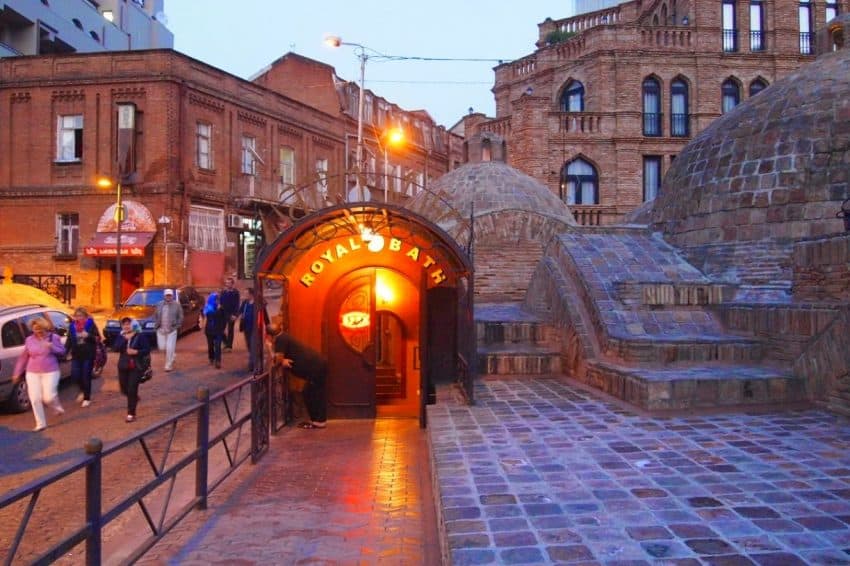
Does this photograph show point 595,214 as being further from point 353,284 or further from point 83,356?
point 83,356

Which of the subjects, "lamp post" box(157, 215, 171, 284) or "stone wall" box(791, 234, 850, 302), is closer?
"stone wall" box(791, 234, 850, 302)

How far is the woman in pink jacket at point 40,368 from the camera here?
977 cm

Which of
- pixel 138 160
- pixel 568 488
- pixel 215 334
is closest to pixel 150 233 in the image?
pixel 138 160

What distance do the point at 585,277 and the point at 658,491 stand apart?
22.3 feet

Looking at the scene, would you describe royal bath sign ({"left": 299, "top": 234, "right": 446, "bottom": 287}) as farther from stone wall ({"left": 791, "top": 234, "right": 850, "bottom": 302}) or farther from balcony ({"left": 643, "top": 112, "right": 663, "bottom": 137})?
balcony ({"left": 643, "top": 112, "right": 663, "bottom": 137})

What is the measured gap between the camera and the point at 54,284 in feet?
86.8

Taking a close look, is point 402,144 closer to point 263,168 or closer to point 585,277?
point 263,168

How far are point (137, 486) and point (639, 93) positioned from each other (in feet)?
89.7

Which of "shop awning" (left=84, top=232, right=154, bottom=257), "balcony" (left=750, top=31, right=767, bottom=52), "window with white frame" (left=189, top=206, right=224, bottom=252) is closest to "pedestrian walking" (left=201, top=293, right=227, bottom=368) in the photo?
"shop awning" (left=84, top=232, right=154, bottom=257)

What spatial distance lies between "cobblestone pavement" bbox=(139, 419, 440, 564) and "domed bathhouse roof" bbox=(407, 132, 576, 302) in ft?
37.9

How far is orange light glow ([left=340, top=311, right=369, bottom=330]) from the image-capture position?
1045 cm

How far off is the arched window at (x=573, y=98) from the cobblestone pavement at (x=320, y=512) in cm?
2518

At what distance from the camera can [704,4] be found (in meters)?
30.0

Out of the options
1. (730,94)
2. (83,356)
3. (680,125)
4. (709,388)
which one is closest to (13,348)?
(83,356)
